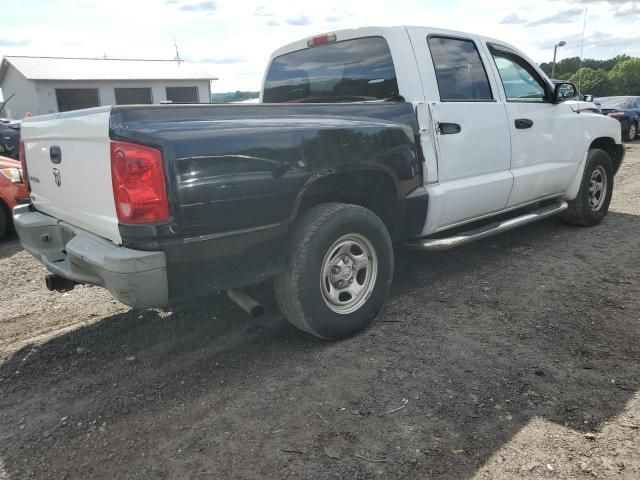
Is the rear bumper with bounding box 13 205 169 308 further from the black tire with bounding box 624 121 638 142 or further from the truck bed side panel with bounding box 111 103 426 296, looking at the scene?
the black tire with bounding box 624 121 638 142

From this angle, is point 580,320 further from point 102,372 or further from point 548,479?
point 102,372

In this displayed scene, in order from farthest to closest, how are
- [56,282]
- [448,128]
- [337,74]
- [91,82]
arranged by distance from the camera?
1. [91,82]
2. [337,74]
3. [448,128]
4. [56,282]

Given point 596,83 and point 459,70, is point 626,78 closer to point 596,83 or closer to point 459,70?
point 596,83

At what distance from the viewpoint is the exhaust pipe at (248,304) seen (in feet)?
9.87

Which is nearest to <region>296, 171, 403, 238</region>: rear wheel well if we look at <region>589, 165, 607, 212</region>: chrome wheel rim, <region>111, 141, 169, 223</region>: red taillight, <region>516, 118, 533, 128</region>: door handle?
<region>111, 141, 169, 223</region>: red taillight

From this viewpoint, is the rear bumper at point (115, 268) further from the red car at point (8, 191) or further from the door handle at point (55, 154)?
→ the red car at point (8, 191)

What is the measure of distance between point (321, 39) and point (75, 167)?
7.82ft

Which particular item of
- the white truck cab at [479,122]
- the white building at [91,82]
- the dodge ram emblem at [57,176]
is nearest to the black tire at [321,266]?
the white truck cab at [479,122]

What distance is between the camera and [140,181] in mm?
2475

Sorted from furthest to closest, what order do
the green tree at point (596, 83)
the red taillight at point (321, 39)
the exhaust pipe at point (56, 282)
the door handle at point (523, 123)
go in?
the green tree at point (596, 83)
the door handle at point (523, 123)
the red taillight at point (321, 39)
the exhaust pipe at point (56, 282)

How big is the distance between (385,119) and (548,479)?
2.30m

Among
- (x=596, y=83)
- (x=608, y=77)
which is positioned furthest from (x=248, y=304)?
(x=608, y=77)

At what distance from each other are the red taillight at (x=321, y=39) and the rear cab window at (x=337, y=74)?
3 cm

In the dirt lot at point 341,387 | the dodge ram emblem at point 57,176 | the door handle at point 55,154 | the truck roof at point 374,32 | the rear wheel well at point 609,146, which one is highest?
the truck roof at point 374,32
